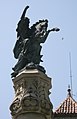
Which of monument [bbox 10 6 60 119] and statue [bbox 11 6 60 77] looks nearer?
monument [bbox 10 6 60 119]

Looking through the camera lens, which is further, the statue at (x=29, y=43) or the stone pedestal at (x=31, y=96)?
the statue at (x=29, y=43)

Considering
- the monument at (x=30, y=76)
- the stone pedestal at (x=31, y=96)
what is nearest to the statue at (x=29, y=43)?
the monument at (x=30, y=76)

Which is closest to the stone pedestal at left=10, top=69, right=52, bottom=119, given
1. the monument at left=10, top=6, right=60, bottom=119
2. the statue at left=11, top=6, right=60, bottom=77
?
the monument at left=10, top=6, right=60, bottom=119

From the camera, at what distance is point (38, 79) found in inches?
583

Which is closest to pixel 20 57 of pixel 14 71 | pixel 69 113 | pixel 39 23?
pixel 14 71

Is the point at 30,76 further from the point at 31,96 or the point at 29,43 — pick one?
the point at 29,43

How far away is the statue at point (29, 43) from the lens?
50.8ft

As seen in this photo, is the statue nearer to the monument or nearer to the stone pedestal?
the monument

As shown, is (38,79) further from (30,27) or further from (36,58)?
(30,27)

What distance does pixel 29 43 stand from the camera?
1580 cm

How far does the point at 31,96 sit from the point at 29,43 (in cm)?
206

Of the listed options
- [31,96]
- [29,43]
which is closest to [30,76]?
[31,96]

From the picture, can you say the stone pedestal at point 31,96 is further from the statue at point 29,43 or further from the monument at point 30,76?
the statue at point 29,43

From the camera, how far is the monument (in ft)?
47.2
